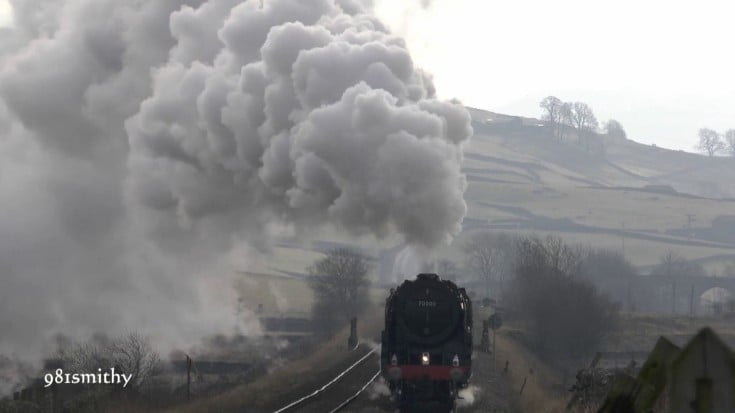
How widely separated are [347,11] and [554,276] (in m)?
31.8

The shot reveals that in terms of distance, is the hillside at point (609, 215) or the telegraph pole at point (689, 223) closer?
the hillside at point (609, 215)

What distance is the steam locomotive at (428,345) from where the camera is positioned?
2353 centimetres

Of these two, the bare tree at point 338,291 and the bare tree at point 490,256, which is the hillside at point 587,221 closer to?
the bare tree at point 490,256

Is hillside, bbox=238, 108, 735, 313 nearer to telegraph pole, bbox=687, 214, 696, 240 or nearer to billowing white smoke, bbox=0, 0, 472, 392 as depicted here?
telegraph pole, bbox=687, 214, 696, 240

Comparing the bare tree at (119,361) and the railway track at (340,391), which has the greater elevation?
the bare tree at (119,361)

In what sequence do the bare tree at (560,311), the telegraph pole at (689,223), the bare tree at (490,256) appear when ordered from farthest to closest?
the telegraph pole at (689,223) < the bare tree at (490,256) < the bare tree at (560,311)

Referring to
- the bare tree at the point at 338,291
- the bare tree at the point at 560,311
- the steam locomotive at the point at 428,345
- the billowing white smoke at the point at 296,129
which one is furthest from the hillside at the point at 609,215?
the steam locomotive at the point at 428,345

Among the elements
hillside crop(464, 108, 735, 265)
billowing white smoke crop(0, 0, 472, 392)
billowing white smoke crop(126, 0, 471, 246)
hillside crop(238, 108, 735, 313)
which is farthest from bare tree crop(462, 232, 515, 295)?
billowing white smoke crop(126, 0, 471, 246)

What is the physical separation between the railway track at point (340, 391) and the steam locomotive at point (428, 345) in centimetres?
217

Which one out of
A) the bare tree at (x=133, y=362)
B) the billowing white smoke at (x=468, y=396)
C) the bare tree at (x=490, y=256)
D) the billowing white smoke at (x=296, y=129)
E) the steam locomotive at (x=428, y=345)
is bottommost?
the billowing white smoke at (x=468, y=396)

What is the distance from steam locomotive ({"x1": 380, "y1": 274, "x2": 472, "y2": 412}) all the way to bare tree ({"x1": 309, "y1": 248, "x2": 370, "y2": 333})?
41.7 m

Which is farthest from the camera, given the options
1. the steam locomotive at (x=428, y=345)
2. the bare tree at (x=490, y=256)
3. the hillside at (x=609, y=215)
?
the hillside at (x=609, y=215)

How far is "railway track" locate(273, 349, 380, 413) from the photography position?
25000mm

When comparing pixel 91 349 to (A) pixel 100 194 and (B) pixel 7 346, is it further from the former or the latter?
A: (A) pixel 100 194
